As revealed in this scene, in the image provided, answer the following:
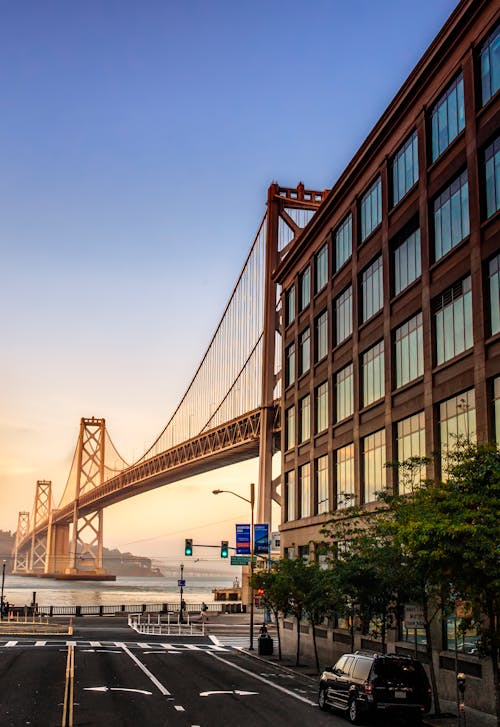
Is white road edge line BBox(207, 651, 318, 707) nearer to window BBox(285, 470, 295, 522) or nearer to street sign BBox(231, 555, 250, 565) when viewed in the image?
street sign BBox(231, 555, 250, 565)

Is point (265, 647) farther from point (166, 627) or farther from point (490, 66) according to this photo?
point (490, 66)

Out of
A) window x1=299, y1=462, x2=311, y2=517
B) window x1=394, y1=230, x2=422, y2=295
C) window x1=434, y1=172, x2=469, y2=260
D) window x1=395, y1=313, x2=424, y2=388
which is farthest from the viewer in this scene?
window x1=299, y1=462, x2=311, y2=517

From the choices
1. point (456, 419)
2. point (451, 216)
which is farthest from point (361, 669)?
point (451, 216)

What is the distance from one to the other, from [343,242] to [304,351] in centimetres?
912

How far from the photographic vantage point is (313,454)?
52.7m

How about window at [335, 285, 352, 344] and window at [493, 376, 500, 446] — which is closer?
window at [493, 376, 500, 446]

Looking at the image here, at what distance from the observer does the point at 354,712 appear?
984 inches

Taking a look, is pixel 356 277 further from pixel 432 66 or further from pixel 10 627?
pixel 10 627

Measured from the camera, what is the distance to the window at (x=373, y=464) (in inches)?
1629

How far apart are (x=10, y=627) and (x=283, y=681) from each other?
3776 centimetres

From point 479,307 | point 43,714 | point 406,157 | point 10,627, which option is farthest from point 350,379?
point 10,627

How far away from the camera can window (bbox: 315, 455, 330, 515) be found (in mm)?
49963

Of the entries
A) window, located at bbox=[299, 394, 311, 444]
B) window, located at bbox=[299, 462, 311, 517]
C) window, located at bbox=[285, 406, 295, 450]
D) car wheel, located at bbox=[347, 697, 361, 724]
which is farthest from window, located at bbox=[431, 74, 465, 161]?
window, located at bbox=[285, 406, 295, 450]

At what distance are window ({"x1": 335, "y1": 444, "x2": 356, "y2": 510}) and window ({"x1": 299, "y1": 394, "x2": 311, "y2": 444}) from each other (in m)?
6.49
